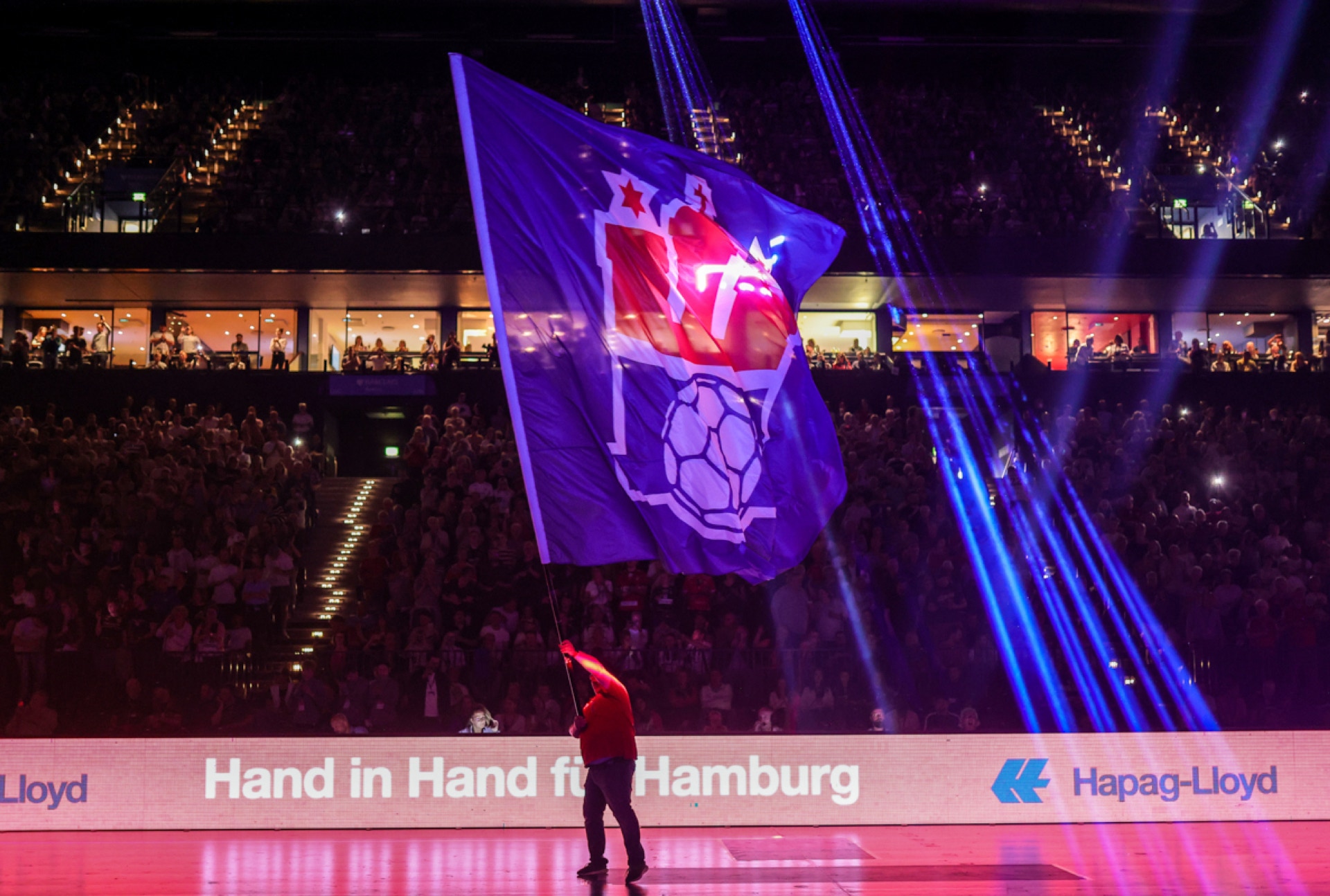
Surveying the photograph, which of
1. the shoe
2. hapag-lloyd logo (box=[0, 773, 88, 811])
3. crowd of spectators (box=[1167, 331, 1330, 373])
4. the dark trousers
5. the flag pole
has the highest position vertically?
crowd of spectators (box=[1167, 331, 1330, 373])

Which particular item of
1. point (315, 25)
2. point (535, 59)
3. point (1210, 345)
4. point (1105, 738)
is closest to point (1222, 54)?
point (1210, 345)

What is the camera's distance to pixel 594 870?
1048 cm

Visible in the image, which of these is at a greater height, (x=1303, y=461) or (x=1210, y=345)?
(x=1210, y=345)

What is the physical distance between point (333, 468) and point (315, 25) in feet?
60.5

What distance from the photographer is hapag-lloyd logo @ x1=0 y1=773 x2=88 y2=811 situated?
42.6 feet

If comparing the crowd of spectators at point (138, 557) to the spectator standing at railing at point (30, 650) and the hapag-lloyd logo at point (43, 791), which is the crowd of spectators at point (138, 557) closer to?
the spectator standing at railing at point (30, 650)

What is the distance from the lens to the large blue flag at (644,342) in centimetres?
850

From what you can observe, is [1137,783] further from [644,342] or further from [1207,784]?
[644,342]

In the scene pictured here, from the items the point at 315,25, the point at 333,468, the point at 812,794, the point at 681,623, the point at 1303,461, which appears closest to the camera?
the point at 812,794

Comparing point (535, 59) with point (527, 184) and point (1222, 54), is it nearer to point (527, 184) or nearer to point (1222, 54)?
point (1222, 54)

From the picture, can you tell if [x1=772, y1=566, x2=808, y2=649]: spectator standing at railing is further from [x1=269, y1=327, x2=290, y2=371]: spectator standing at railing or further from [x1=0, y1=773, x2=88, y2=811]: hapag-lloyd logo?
[x1=269, y1=327, x2=290, y2=371]: spectator standing at railing

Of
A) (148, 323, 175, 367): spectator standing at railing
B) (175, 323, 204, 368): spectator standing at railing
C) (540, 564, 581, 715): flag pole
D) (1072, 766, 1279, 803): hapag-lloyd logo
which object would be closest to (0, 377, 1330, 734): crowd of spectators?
(1072, 766, 1279, 803): hapag-lloyd logo

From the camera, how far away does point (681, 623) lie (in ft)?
58.4

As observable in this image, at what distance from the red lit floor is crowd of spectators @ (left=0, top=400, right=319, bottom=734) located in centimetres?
340
